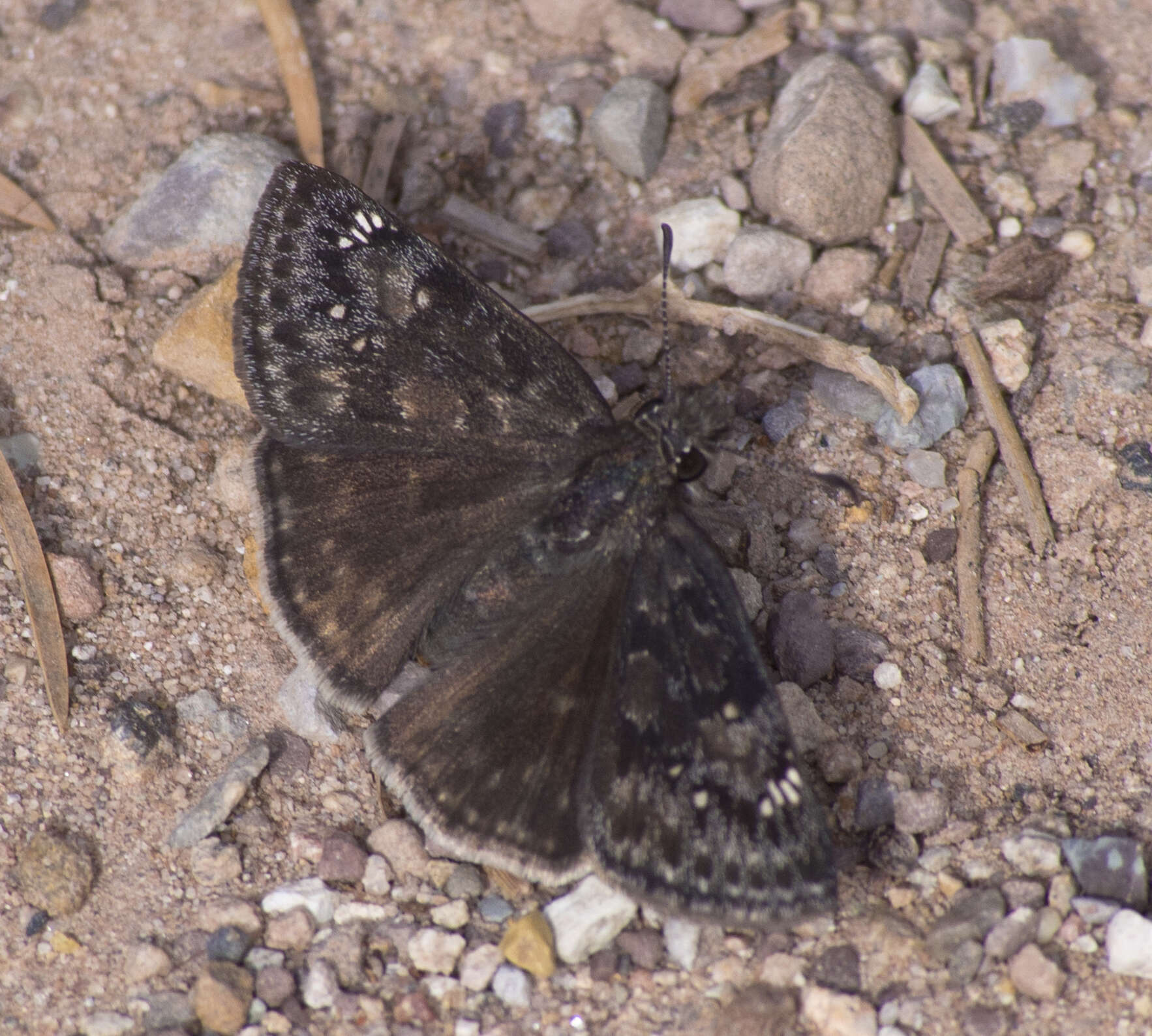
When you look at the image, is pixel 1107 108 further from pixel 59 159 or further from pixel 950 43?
pixel 59 159

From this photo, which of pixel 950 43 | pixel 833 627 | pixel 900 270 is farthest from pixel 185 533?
pixel 950 43

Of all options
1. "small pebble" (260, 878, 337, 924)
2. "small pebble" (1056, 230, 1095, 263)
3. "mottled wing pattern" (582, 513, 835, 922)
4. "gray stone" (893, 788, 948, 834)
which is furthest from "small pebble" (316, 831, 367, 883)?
"small pebble" (1056, 230, 1095, 263)

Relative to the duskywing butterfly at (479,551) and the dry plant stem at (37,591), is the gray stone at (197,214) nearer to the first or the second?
the duskywing butterfly at (479,551)

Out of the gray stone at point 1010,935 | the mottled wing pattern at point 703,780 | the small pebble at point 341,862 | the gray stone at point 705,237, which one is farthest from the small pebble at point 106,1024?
the gray stone at point 705,237

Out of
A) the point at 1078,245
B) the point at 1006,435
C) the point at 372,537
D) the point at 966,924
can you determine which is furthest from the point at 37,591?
the point at 1078,245

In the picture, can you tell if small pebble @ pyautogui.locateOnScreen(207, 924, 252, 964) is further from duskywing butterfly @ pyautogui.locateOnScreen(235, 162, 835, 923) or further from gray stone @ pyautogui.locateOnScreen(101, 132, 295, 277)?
gray stone @ pyautogui.locateOnScreen(101, 132, 295, 277)

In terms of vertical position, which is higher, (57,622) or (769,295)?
(769,295)
